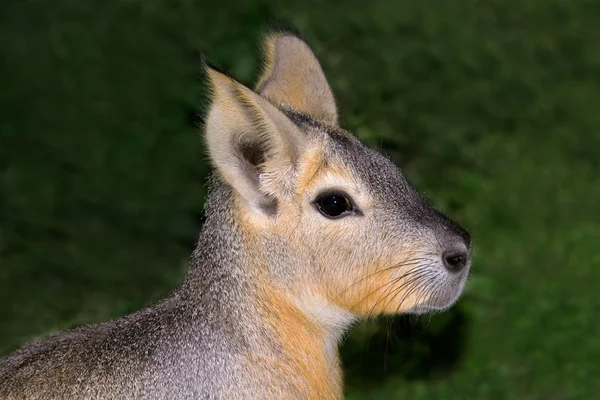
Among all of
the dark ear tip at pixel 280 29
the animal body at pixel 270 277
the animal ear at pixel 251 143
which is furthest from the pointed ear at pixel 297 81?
the animal ear at pixel 251 143

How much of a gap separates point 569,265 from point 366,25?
3546mm

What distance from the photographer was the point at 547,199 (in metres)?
9.76

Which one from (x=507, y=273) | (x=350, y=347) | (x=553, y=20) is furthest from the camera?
(x=553, y=20)

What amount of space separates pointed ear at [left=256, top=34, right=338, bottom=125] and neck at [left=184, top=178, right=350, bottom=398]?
0.74 m

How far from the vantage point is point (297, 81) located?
17.2 ft

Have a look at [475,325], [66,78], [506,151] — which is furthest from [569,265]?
[66,78]

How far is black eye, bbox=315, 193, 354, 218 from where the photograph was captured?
14.6ft

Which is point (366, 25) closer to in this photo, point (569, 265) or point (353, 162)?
point (569, 265)

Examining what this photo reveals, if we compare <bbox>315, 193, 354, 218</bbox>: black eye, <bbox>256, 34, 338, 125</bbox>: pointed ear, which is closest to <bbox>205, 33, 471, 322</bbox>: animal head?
<bbox>315, 193, 354, 218</bbox>: black eye

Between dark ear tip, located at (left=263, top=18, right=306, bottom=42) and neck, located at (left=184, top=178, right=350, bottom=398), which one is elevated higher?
dark ear tip, located at (left=263, top=18, right=306, bottom=42)

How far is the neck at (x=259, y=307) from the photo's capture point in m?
4.57

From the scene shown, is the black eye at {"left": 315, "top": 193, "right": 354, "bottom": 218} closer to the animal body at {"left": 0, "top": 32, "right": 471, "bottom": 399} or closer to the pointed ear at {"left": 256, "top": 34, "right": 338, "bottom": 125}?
the animal body at {"left": 0, "top": 32, "right": 471, "bottom": 399}

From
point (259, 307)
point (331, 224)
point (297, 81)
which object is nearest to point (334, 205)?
point (331, 224)

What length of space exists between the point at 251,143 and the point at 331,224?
1.49 ft
